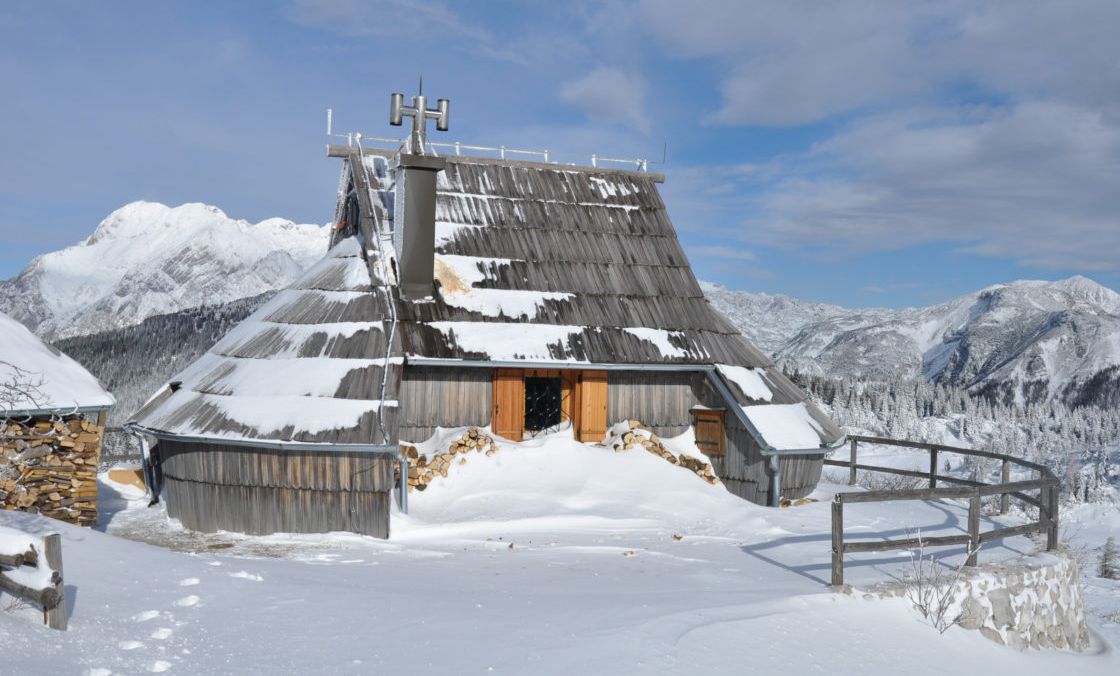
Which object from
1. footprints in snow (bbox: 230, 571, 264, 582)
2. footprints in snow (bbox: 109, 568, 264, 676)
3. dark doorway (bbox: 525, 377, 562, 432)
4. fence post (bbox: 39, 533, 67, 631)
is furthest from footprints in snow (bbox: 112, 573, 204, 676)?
dark doorway (bbox: 525, 377, 562, 432)

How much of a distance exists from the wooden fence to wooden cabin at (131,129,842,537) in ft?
21.9

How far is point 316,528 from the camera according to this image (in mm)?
13406

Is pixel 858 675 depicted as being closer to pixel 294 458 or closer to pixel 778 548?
pixel 778 548

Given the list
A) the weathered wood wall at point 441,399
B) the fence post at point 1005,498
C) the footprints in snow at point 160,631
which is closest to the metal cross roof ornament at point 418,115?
the weathered wood wall at point 441,399

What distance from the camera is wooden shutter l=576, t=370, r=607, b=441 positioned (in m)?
16.6

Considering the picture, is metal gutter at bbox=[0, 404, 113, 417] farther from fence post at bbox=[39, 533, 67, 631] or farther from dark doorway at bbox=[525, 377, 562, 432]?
dark doorway at bbox=[525, 377, 562, 432]

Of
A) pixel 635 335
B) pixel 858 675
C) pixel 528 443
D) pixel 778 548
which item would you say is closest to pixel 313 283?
pixel 528 443

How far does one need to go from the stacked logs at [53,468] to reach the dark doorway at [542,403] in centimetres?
801

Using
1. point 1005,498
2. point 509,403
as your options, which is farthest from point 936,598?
point 509,403

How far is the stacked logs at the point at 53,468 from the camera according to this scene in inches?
467

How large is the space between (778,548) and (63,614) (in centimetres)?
938

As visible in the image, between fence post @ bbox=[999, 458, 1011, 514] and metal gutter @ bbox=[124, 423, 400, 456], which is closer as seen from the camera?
metal gutter @ bbox=[124, 423, 400, 456]

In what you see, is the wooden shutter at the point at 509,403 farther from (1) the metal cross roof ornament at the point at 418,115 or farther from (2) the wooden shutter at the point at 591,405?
(1) the metal cross roof ornament at the point at 418,115

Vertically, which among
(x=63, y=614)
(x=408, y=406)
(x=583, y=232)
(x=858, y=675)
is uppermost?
(x=583, y=232)
